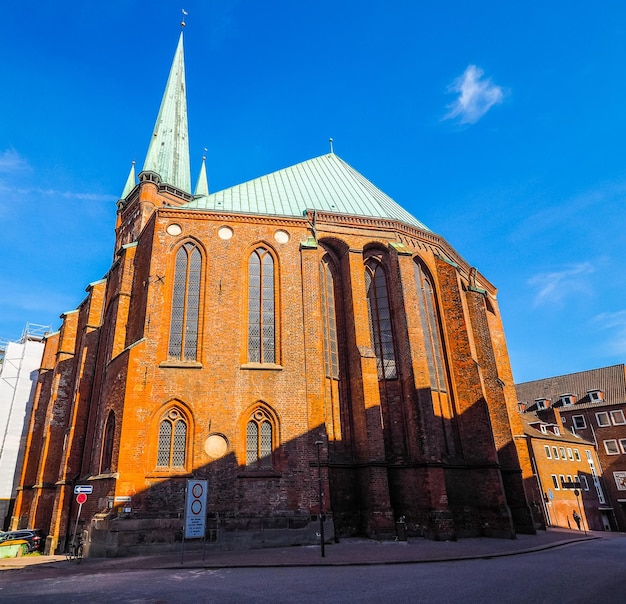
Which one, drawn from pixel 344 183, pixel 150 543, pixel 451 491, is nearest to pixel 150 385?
pixel 150 543

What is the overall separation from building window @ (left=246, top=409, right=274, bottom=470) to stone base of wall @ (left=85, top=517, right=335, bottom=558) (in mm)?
1978

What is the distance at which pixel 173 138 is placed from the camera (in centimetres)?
3822

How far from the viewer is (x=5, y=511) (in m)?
29.6

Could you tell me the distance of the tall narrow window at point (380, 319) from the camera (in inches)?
829

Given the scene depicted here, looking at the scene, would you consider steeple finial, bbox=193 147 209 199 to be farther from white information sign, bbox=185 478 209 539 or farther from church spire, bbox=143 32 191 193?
white information sign, bbox=185 478 209 539

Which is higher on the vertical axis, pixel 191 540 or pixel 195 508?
pixel 195 508

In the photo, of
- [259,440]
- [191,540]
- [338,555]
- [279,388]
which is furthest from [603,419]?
[191,540]

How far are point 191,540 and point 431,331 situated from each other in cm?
1401

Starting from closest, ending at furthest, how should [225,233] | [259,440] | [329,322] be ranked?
[259,440], [225,233], [329,322]

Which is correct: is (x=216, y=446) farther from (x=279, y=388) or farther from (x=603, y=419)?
(x=603, y=419)

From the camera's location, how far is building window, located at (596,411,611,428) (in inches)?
1628

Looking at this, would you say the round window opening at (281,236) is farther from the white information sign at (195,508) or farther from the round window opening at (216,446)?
the white information sign at (195,508)

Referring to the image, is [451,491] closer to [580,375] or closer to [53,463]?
[53,463]

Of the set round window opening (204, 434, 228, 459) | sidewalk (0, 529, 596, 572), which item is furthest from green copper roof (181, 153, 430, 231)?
sidewalk (0, 529, 596, 572)
